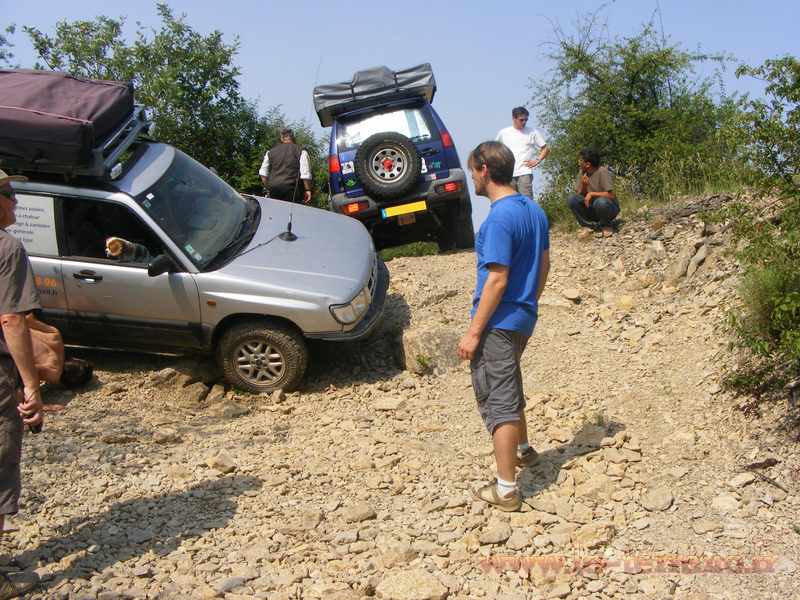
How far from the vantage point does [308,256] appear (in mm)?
6844

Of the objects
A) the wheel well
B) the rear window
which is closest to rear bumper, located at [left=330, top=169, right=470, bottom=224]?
the rear window

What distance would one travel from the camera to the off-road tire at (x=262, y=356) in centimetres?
650

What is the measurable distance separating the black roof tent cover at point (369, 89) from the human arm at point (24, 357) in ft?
22.4

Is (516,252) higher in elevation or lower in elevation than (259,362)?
higher

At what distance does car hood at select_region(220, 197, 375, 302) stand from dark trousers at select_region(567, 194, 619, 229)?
2.86 m

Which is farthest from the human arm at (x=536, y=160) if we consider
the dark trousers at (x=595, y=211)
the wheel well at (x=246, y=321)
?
the wheel well at (x=246, y=321)

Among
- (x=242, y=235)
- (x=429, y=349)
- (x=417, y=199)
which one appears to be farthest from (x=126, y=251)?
(x=417, y=199)

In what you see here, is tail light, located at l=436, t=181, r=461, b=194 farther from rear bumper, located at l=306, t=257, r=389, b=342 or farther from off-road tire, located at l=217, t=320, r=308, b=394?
off-road tire, located at l=217, t=320, r=308, b=394

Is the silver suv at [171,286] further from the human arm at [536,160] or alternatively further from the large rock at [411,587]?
the human arm at [536,160]

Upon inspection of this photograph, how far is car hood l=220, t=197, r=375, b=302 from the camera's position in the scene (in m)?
6.49

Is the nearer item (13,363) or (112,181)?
(13,363)

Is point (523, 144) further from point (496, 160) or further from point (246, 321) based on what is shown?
point (496, 160)

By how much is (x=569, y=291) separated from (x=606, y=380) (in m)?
1.90

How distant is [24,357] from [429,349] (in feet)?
12.4
